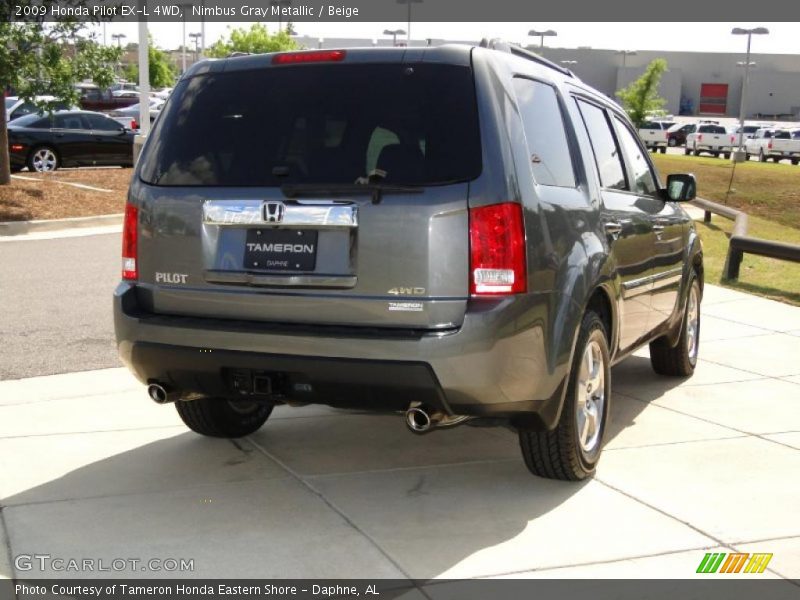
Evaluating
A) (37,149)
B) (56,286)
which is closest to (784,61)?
(37,149)

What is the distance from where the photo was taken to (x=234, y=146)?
16.3 ft

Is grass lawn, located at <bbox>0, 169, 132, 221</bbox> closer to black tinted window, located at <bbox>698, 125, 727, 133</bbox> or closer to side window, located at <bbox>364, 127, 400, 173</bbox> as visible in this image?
side window, located at <bbox>364, 127, 400, 173</bbox>

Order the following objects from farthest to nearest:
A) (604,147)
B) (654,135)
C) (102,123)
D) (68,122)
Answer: (654,135) < (102,123) < (68,122) < (604,147)

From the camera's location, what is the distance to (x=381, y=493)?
206 inches

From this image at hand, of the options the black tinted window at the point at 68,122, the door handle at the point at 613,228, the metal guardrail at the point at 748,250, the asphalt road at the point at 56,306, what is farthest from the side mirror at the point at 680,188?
the black tinted window at the point at 68,122

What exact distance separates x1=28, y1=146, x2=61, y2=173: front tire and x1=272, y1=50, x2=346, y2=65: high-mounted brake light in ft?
67.3

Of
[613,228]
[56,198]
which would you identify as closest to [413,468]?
[613,228]

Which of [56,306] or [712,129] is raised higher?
[56,306]

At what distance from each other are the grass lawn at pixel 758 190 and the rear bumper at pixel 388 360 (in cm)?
2345

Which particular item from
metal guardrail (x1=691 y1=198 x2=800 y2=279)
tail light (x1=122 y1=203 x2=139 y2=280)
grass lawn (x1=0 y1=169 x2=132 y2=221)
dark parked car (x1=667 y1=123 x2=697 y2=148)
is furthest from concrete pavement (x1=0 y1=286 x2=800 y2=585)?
dark parked car (x1=667 y1=123 x2=697 y2=148)

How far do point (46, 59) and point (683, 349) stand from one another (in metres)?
13.9

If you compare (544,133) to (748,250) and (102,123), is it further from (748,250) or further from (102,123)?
(102,123)

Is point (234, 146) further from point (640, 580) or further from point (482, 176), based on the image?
point (640, 580)

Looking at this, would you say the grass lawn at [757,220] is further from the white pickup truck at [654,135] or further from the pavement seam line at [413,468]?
the white pickup truck at [654,135]
